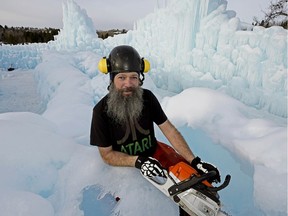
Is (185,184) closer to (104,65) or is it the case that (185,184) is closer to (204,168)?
(204,168)

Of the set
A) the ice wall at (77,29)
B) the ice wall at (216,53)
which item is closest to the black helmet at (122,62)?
the ice wall at (216,53)

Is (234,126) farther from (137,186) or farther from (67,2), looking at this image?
(67,2)

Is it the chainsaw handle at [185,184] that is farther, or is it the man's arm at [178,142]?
the man's arm at [178,142]

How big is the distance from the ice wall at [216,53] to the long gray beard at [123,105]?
4.87 m

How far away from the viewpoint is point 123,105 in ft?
6.26

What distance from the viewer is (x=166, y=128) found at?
7.08ft

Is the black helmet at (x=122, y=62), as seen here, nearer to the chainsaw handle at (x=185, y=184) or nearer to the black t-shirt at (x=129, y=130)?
the black t-shirt at (x=129, y=130)

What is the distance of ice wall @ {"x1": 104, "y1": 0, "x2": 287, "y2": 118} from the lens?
19.1 ft

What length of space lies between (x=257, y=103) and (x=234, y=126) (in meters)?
3.50

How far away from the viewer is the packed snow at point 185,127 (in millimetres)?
1945

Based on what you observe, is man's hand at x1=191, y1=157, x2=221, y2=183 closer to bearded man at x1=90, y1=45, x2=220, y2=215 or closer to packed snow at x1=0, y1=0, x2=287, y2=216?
bearded man at x1=90, y1=45, x2=220, y2=215

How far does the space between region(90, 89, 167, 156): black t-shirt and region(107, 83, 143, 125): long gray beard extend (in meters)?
0.04

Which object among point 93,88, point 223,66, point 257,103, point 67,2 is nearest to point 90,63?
point 93,88

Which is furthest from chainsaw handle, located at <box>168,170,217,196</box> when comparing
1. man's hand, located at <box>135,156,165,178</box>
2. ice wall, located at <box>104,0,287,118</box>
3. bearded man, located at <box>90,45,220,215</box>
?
ice wall, located at <box>104,0,287,118</box>
